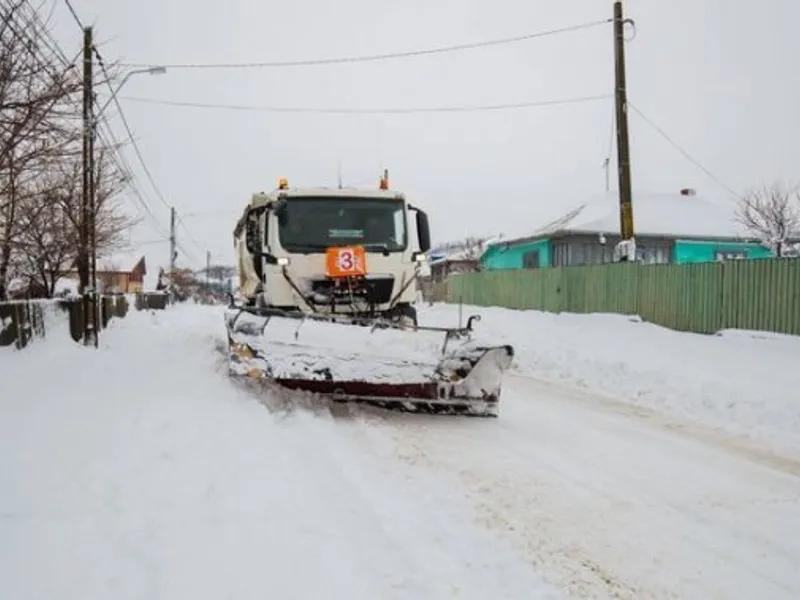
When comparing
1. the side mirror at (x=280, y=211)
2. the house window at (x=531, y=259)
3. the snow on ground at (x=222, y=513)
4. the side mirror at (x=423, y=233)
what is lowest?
the snow on ground at (x=222, y=513)

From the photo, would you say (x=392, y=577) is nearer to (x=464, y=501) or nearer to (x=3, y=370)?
(x=464, y=501)

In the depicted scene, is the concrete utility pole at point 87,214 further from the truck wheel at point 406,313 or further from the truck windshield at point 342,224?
the truck wheel at point 406,313

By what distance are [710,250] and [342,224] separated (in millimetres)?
27084

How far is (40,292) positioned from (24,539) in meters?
22.0

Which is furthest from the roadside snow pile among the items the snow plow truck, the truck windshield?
the truck windshield

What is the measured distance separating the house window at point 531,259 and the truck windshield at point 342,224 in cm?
2425

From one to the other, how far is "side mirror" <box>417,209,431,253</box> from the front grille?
90cm

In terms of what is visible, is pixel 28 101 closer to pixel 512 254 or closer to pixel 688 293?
pixel 688 293

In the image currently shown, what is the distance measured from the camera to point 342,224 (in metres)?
8.85

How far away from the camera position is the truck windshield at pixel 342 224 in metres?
8.63

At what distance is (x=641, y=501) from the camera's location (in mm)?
4434

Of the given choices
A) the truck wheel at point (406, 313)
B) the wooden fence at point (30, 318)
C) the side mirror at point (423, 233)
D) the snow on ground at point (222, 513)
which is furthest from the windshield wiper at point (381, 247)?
the wooden fence at point (30, 318)

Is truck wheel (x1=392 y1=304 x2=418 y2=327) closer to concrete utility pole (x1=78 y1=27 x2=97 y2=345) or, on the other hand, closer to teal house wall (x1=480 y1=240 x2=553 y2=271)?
concrete utility pole (x1=78 y1=27 x2=97 y2=345)

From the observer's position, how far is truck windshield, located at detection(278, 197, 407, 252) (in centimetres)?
863
